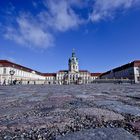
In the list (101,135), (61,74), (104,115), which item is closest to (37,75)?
(61,74)

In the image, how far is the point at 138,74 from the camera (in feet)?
260

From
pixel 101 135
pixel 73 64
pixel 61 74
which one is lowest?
pixel 101 135

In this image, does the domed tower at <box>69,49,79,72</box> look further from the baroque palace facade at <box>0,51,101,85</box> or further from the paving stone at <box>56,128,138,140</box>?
the paving stone at <box>56,128,138,140</box>

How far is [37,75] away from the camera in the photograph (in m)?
113

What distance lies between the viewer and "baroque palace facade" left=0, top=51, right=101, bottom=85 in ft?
202

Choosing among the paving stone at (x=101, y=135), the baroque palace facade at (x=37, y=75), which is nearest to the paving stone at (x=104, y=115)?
the paving stone at (x=101, y=135)

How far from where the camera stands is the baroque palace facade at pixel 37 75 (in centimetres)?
6142

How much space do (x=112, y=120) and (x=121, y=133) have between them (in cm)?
45

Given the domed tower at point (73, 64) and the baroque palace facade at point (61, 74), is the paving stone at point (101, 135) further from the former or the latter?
the domed tower at point (73, 64)

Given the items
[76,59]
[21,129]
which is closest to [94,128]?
[21,129]

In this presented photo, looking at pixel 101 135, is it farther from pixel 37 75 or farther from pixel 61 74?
pixel 61 74

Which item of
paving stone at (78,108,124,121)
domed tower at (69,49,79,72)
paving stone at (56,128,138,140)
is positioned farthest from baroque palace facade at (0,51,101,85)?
paving stone at (56,128,138,140)

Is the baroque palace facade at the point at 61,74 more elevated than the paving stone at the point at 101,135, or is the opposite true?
the baroque palace facade at the point at 61,74

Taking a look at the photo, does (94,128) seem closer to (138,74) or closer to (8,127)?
(8,127)
